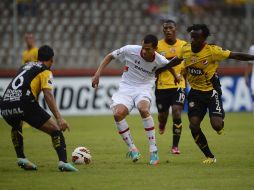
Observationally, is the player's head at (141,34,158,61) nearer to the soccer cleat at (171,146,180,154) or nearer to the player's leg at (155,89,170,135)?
the soccer cleat at (171,146,180,154)

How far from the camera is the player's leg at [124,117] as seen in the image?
13.5 metres

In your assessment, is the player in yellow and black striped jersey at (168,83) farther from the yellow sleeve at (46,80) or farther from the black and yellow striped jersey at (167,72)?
the yellow sleeve at (46,80)

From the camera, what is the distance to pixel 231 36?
30812 mm

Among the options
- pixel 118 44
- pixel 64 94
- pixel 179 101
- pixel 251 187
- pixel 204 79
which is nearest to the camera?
pixel 251 187

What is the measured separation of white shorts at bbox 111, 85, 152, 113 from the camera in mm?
13719

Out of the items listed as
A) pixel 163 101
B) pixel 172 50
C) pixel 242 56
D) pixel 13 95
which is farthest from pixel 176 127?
pixel 13 95

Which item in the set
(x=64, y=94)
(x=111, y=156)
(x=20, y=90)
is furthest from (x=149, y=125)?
(x=64, y=94)

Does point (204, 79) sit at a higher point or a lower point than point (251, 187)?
higher

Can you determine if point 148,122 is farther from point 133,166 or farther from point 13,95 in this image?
point 13,95

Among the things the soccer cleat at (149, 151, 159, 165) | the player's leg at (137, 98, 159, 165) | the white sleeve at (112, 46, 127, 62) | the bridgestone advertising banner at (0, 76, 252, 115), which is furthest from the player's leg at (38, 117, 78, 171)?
the bridgestone advertising banner at (0, 76, 252, 115)

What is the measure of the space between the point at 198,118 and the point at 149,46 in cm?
155

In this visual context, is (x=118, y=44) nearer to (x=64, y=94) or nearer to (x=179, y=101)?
(x=64, y=94)

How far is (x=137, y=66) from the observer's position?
1395cm

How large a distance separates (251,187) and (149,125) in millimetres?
3666
